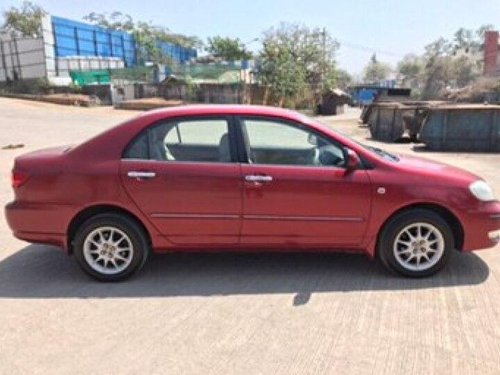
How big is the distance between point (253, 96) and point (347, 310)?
1397 inches

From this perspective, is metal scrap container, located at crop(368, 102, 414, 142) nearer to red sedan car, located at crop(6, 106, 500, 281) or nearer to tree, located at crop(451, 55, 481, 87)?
red sedan car, located at crop(6, 106, 500, 281)

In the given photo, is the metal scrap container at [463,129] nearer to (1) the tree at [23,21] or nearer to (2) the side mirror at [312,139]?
(2) the side mirror at [312,139]

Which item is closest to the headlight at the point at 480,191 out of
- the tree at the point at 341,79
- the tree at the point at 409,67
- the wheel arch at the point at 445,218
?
the wheel arch at the point at 445,218

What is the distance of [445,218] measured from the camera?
458 cm

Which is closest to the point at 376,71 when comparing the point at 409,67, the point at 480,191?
the point at 409,67

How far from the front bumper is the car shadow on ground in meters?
0.32

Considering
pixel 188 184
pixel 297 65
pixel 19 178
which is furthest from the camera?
pixel 297 65

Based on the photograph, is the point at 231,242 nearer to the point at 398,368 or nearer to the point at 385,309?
the point at 385,309

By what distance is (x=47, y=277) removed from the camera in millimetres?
4676

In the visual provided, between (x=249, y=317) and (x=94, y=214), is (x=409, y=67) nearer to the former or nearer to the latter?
(x=94, y=214)

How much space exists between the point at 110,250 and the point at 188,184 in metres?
0.93

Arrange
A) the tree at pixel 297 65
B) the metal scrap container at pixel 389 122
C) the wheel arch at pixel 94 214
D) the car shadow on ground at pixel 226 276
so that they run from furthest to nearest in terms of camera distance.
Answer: the tree at pixel 297 65
the metal scrap container at pixel 389 122
the wheel arch at pixel 94 214
the car shadow on ground at pixel 226 276

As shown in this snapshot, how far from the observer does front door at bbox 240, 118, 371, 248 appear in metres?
4.39

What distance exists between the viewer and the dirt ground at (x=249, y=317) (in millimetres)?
3229
